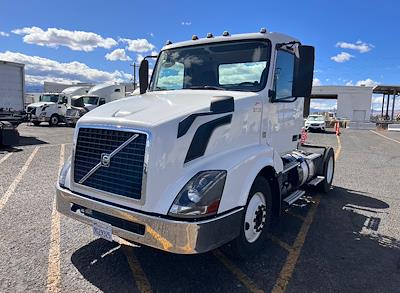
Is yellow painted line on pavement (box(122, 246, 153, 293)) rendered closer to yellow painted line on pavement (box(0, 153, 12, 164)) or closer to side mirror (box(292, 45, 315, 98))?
side mirror (box(292, 45, 315, 98))

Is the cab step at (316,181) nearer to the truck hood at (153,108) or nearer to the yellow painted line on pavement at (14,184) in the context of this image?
the truck hood at (153,108)

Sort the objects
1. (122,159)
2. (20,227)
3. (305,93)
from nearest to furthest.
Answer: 1. (122,159)
2. (305,93)
3. (20,227)

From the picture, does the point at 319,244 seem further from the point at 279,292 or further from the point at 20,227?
the point at 20,227

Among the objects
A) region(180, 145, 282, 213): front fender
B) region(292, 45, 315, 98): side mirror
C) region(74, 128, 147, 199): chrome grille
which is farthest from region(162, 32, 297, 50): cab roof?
region(74, 128, 147, 199): chrome grille

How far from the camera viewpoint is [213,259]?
13.9 feet

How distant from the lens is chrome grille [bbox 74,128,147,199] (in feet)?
11.2

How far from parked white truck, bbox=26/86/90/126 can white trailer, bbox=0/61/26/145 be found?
6927 mm

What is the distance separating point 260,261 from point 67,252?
2255 mm

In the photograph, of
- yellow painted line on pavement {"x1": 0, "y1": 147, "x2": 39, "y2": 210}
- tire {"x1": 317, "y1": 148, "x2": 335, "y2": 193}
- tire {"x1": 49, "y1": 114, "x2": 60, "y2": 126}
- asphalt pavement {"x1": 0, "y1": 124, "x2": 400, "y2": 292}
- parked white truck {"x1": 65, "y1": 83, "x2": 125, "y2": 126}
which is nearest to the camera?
asphalt pavement {"x1": 0, "y1": 124, "x2": 400, "y2": 292}

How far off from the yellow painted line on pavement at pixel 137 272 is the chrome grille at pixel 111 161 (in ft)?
2.98

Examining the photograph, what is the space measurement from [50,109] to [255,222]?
2392cm

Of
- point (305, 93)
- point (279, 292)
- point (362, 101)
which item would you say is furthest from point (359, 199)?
point (362, 101)

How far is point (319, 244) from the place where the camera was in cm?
479

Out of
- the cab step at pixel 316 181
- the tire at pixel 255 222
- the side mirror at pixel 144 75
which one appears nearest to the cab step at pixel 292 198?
the tire at pixel 255 222
